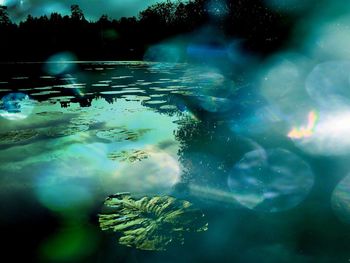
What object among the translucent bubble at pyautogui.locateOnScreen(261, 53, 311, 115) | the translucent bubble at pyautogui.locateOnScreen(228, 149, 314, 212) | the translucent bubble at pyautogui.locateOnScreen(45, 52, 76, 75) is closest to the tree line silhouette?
the translucent bubble at pyautogui.locateOnScreen(261, 53, 311, 115)

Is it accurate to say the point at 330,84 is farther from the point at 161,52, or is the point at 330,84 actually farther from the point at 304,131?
the point at 161,52

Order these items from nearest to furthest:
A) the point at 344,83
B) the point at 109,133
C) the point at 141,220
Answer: the point at 141,220
the point at 109,133
the point at 344,83

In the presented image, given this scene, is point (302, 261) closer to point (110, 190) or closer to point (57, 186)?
point (110, 190)

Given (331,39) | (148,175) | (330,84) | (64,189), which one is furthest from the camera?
(331,39)

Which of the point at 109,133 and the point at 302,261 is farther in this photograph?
the point at 109,133

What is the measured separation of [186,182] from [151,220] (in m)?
1.45

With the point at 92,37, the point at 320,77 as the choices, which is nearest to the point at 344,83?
the point at 320,77

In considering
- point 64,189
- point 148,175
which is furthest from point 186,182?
point 64,189

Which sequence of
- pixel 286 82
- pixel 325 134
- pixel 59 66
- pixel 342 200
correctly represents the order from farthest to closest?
pixel 59 66 < pixel 286 82 < pixel 325 134 < pixel 342 200

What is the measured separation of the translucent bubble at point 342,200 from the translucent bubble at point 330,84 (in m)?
5.92

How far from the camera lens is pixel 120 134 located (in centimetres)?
745

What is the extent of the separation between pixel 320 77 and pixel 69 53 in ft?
200

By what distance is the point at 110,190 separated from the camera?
4.45 meters

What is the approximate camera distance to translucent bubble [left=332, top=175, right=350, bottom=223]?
12.2ft
